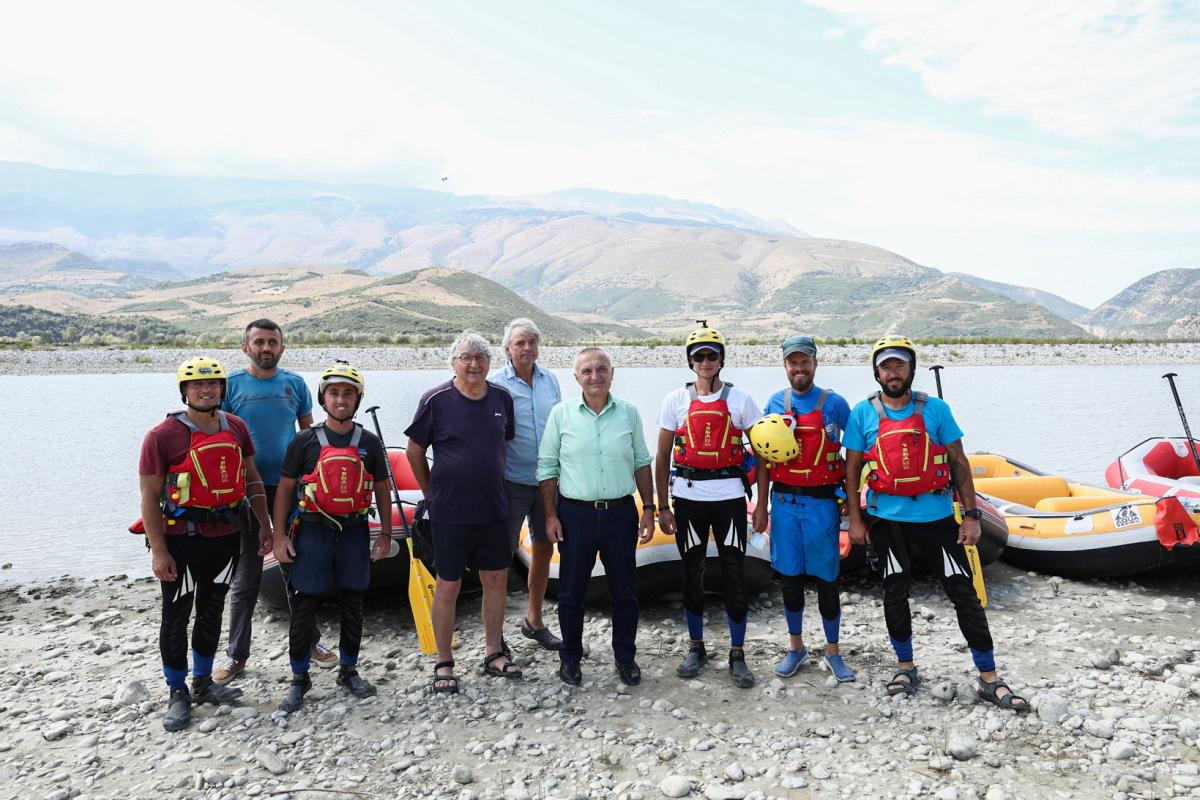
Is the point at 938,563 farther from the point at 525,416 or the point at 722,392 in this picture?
the point at 525,416

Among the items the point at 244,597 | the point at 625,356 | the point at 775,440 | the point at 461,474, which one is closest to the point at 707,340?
the point at 775,440

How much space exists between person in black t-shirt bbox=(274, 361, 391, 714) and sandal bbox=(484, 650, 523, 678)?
85 centimetres

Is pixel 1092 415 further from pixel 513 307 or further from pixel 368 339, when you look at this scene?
pixel 513 307

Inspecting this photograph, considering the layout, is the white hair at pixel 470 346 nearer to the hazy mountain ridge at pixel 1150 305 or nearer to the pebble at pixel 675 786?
the pebble at pixel 675 786

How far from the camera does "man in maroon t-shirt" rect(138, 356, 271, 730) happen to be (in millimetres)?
3910

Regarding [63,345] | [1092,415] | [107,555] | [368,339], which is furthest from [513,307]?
[107,555]

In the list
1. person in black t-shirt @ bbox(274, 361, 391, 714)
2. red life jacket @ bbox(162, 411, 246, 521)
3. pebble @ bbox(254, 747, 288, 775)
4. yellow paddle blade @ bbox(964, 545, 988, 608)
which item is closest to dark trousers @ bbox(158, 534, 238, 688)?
red life jacket @ bbox(162, 411, 246, 521)

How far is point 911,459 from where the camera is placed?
4027 mm

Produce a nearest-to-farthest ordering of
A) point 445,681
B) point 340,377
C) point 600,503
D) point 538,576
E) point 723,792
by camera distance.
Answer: point 723,792 → point 340,377 → point 600,503 → point 445,681 → point 538,576


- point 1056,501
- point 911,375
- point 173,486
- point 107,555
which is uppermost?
point 911,375

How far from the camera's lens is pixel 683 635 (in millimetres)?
5355

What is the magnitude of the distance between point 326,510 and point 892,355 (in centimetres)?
300

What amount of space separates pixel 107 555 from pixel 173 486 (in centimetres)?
625

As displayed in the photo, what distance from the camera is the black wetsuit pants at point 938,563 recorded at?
13.4 feet
